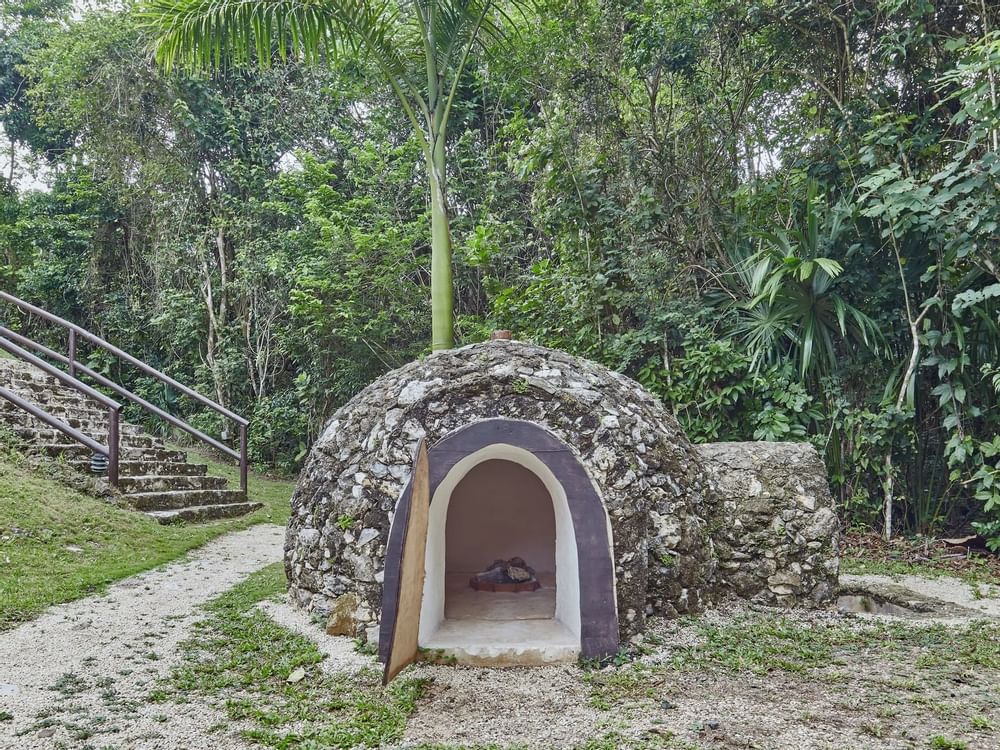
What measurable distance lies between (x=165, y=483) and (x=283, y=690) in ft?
16.1

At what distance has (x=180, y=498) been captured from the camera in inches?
259

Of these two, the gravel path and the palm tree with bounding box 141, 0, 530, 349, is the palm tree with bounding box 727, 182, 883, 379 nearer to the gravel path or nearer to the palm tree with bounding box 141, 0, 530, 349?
the palm tree with bounding box 141, 0, 530, 349

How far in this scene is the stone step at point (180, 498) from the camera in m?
6.02

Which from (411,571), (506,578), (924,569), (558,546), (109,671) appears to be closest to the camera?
(411,571)

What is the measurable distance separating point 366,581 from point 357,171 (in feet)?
30.4

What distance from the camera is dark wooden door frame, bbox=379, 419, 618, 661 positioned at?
2.83m

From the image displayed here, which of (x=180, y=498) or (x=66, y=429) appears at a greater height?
(x=66, y=429)

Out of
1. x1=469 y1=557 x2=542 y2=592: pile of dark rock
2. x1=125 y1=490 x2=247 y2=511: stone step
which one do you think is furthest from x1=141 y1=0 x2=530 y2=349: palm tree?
x1=125 y1=490 x2=247 y2=511: stone step

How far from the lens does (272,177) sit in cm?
1223

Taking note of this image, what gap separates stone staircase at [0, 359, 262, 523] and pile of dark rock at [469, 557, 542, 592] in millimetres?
3448

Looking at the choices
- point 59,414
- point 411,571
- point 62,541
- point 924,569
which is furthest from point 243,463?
point 924,569

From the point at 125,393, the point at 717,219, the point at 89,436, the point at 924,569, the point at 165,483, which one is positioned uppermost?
the point at 717,219

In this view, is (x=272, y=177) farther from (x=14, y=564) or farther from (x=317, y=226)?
(x=14, y=564)

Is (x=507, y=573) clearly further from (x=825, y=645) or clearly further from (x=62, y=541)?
(x=62, y=541)
